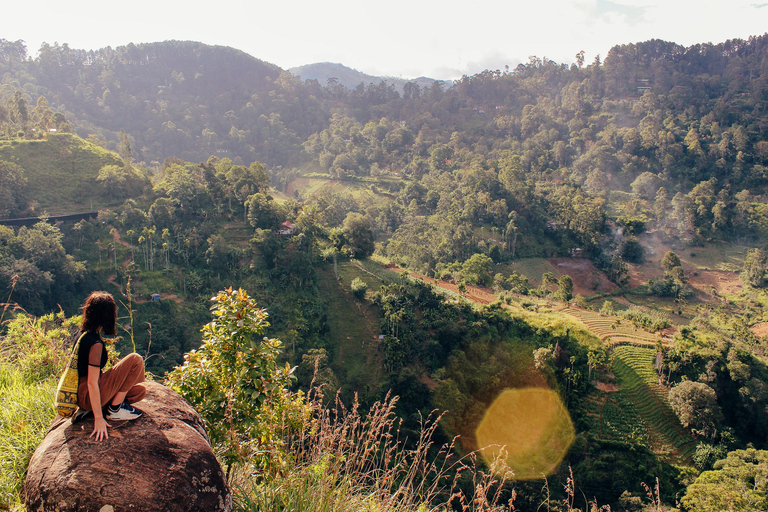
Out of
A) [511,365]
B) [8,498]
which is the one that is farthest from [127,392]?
[511,365]

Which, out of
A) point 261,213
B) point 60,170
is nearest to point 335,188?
point 60,170

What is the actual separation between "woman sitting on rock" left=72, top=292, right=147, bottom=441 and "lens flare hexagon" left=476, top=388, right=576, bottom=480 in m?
14.3

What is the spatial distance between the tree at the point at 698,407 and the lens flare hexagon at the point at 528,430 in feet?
13.1

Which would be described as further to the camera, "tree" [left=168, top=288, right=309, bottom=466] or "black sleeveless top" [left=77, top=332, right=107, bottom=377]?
"tree" [left=168, top=288, right=309, bottom=466]

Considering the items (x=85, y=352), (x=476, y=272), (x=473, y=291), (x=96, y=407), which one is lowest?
(x=473, y=291)

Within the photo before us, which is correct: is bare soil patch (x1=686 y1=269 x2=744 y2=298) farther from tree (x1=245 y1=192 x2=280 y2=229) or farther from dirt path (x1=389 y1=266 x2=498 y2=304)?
tree (x1=245 y1=192 x2=280 y2=229)

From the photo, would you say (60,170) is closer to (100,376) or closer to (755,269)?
(100,376)

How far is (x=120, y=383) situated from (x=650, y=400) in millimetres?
19562

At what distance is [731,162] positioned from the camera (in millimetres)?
45844

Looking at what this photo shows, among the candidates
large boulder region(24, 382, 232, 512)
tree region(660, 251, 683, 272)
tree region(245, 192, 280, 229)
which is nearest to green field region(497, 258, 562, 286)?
tree region(660, 251, 683, 272)

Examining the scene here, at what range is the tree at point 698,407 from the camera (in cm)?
1587

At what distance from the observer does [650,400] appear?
57.2 feet

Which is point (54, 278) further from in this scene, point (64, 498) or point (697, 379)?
point (697, 379)

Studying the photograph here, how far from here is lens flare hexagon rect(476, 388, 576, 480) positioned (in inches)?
604
